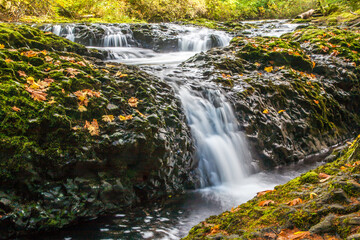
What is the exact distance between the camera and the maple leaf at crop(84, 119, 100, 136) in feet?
11.9

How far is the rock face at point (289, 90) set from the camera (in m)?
5.88

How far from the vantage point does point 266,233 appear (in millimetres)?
1903

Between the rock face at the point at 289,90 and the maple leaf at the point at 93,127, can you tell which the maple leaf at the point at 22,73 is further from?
the rock face at the point at 289,90

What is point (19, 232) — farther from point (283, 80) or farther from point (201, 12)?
point (201, 12)

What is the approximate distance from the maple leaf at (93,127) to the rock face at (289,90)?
10.1ft

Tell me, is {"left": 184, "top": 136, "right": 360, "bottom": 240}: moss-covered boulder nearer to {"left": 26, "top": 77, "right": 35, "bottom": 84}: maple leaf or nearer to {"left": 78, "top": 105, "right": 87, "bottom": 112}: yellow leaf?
{"left": 78, "top": 105, "right": 87, "bottom": 112}: yellow leaf

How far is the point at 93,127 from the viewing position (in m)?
3.68

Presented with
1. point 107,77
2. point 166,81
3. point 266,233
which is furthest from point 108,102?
point 266,233

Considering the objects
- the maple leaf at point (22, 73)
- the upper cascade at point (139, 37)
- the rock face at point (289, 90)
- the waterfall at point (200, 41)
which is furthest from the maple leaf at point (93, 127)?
the waterfall at point (200, 41)

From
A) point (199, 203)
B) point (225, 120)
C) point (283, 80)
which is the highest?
point (283, 80)

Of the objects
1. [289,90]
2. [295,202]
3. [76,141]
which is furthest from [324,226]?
[289,90]

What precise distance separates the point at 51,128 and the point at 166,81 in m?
2.85

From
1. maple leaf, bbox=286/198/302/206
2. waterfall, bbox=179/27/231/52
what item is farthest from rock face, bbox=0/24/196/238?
waterfall, bbox=179/27/231/52

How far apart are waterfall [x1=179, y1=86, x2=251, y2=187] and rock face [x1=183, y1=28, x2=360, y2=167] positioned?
32 centimetres
